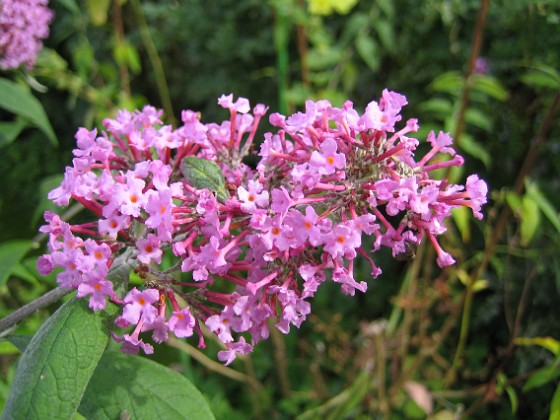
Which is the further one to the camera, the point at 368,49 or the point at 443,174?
the point at 368,49

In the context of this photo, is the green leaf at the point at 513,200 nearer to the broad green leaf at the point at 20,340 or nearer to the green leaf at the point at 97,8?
the broad green leaf at the point at 20,340

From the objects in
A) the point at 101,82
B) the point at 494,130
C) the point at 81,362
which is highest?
the point at 101,82

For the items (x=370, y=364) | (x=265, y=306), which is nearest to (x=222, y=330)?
(x=265, y=306)

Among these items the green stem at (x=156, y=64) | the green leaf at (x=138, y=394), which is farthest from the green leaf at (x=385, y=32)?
the green leaf at (x=138, y=394)

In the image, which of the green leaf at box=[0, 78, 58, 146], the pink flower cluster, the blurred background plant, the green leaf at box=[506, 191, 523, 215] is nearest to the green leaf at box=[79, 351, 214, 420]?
the blurred background plant

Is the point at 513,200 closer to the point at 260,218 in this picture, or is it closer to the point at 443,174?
the point at 443,174

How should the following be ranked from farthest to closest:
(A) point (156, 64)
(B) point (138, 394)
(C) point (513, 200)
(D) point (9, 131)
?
(A) point (156, 64)
(D) point (9, 131)
(C) point (513, 200)
(B) point (138, 394)

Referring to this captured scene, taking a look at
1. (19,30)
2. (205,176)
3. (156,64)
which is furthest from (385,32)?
(205,176)

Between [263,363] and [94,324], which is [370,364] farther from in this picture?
[94,324]
